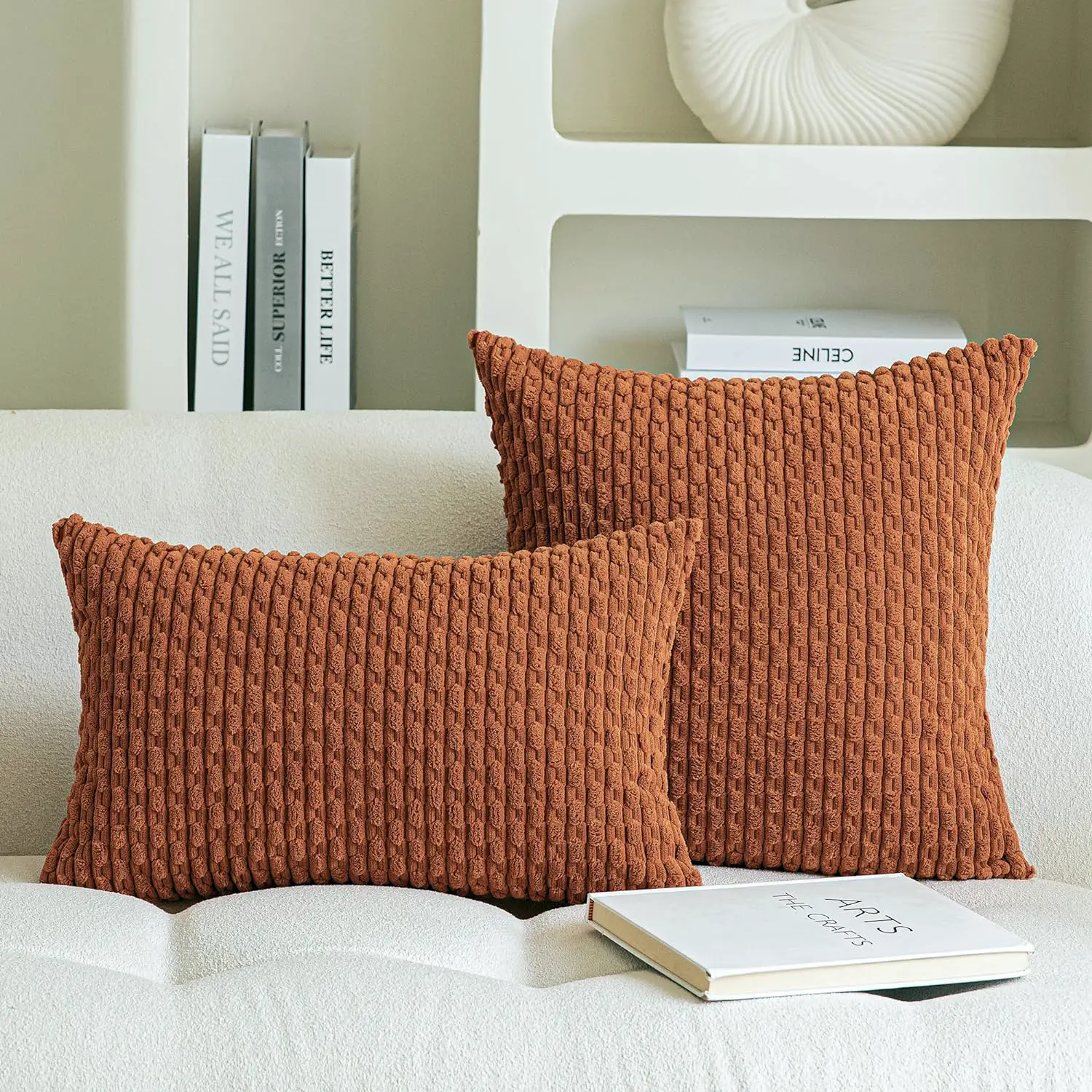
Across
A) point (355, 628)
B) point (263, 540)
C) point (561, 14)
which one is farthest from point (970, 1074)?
point (561, 14)

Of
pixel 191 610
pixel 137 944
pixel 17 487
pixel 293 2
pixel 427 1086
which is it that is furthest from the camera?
pixel 293 2

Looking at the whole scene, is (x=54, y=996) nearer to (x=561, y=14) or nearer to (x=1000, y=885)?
(x=1000, y=885)

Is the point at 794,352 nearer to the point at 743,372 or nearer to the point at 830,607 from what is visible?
the point at 743,372

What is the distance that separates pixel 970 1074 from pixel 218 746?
54cm

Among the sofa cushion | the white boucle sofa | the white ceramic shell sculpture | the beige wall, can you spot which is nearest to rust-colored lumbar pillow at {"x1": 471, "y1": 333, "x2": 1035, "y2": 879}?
the white boucle sofa

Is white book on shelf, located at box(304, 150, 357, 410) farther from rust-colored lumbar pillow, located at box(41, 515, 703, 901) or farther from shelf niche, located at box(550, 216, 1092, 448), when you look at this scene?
rust-colored lumbar pillow, located at box(41, 515, 703, 901)

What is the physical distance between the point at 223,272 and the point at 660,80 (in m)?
0.61

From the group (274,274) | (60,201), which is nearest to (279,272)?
(274,274)

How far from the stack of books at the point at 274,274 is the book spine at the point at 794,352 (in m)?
0.42

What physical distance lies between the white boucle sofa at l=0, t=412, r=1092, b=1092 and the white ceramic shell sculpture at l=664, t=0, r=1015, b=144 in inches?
20.0

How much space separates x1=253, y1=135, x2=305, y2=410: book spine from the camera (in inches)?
63.6

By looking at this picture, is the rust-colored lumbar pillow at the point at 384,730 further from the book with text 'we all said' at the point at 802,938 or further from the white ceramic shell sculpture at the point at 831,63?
the white ceramic shell sculpture at the point at 831,63

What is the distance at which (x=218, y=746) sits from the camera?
3.30ft

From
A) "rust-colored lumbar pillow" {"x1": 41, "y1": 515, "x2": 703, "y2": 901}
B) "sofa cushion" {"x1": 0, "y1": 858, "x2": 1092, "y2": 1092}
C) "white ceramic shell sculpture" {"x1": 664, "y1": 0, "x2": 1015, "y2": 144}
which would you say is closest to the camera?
"sofa cushion" {"x1": 0, "y1": 858, "x2": 1092, "y2": 1092}
